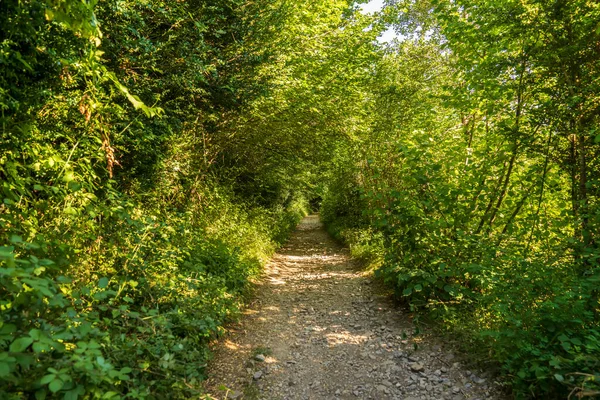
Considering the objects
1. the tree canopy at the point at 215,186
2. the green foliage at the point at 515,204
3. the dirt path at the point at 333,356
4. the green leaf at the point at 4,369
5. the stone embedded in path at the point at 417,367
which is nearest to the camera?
the green leaf at the point at 4,369

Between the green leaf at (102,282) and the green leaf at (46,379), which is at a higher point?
the green leaf at (102,282)

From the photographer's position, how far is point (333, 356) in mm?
4594

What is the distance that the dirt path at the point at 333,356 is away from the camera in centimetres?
377

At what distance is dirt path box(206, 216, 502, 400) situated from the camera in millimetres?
3770

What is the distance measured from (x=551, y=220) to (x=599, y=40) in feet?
Result: 8.05

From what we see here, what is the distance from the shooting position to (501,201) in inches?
216

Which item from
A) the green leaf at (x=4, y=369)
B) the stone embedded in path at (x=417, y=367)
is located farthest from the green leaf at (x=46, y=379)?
the stone embedded in path at (x=417, y=367)

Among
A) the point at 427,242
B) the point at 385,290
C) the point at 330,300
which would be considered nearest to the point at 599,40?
the point at 427,242

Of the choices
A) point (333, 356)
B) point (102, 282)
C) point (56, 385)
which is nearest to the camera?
point (56, 385)

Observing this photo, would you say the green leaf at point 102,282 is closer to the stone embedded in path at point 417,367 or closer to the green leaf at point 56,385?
the green leaf at point 56,385

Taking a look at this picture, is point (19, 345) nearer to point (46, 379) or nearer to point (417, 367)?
point (46, 379)

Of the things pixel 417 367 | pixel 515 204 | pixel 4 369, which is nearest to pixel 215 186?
pixel 417 367

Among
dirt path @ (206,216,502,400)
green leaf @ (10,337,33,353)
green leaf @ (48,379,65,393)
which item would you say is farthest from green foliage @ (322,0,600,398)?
green leaf @ (10,337,33,353)

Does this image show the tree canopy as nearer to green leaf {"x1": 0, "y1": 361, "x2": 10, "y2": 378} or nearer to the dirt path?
green leaf {"x1": 0, "y1": 361, "x2": 10, "y2": 378}
